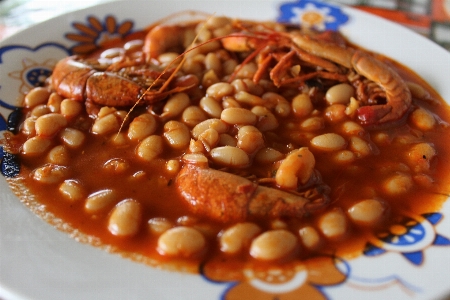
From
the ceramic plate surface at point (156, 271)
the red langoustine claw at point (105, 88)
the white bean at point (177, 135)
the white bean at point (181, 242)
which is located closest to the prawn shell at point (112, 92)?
the red langoustine claw at point (105, 88)

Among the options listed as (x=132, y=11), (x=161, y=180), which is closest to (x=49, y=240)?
(x=161, y=180)

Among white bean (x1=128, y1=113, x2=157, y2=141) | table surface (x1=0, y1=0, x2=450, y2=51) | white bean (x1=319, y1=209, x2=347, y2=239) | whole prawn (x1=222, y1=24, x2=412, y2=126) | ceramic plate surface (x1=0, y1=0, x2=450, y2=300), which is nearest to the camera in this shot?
ceramic plate surface (x1=0, y1=0, x2=450, y2=300)

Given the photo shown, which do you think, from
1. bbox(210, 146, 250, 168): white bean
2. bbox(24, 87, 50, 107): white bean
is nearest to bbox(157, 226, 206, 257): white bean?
bbox(210, 146, 250, 168): white bean

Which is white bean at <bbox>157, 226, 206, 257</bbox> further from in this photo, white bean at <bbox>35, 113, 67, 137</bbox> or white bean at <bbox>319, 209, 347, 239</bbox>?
white bean at <bbox>35, 113, 67, 137</bbox>

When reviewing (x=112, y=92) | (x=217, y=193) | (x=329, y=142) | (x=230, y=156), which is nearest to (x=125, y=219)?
(x=217, y=193)

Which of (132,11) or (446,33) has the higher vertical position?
(132,11)

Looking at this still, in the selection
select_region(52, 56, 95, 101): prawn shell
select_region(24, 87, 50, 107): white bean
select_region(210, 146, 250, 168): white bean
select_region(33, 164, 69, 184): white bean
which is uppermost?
select_region(52, 56, 95, 101): prawn shell

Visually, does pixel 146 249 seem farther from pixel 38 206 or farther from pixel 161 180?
pixel 38 206
